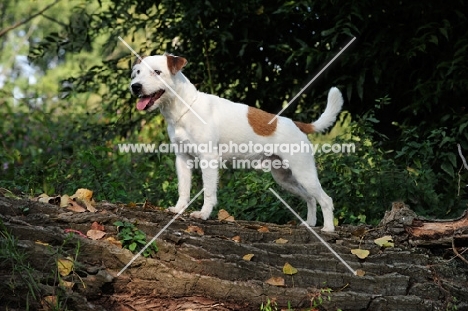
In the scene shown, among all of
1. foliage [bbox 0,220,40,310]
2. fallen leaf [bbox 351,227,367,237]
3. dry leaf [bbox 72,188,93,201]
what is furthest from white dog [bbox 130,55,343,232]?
foliage [bbox 0,220,40,310]

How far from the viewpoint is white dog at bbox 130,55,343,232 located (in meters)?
5.02

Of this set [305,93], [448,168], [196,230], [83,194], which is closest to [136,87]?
[83,194]

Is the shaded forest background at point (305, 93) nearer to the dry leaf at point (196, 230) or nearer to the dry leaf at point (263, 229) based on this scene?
the dry leaf at point (263, 229)

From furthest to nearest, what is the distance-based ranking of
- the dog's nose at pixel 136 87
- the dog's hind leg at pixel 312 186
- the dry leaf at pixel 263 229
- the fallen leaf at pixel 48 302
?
the dog's hind leg at pixel 312 186 < the dog's nose at pixel 136 87 < the dry leaf at pixel 263 229 < the fallen leaf at pixel 48 302

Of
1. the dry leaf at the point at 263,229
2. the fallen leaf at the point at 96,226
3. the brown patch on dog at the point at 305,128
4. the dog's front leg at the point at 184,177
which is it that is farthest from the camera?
the brown patch on dog at the point at 305,128

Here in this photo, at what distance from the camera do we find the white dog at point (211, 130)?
5.02m

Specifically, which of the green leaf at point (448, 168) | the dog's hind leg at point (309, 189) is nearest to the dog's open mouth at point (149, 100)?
the dog's hind leg at point (309, 189)

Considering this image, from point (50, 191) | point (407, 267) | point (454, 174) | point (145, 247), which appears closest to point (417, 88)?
point (454, 174)

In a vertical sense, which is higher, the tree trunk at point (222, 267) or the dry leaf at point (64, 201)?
the dry leaf at point (64, 201)

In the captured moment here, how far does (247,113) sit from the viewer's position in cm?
539

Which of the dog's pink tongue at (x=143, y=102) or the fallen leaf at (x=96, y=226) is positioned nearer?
the fallen leaf at (x=96, y=226)

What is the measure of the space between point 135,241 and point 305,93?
484 centimetres

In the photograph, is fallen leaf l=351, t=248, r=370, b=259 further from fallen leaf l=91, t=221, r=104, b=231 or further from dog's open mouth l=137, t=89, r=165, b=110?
dog's open mouth l=137, t=89, r=165, b=110

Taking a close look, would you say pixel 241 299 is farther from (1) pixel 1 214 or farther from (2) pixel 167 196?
(2) pixel 167 196
